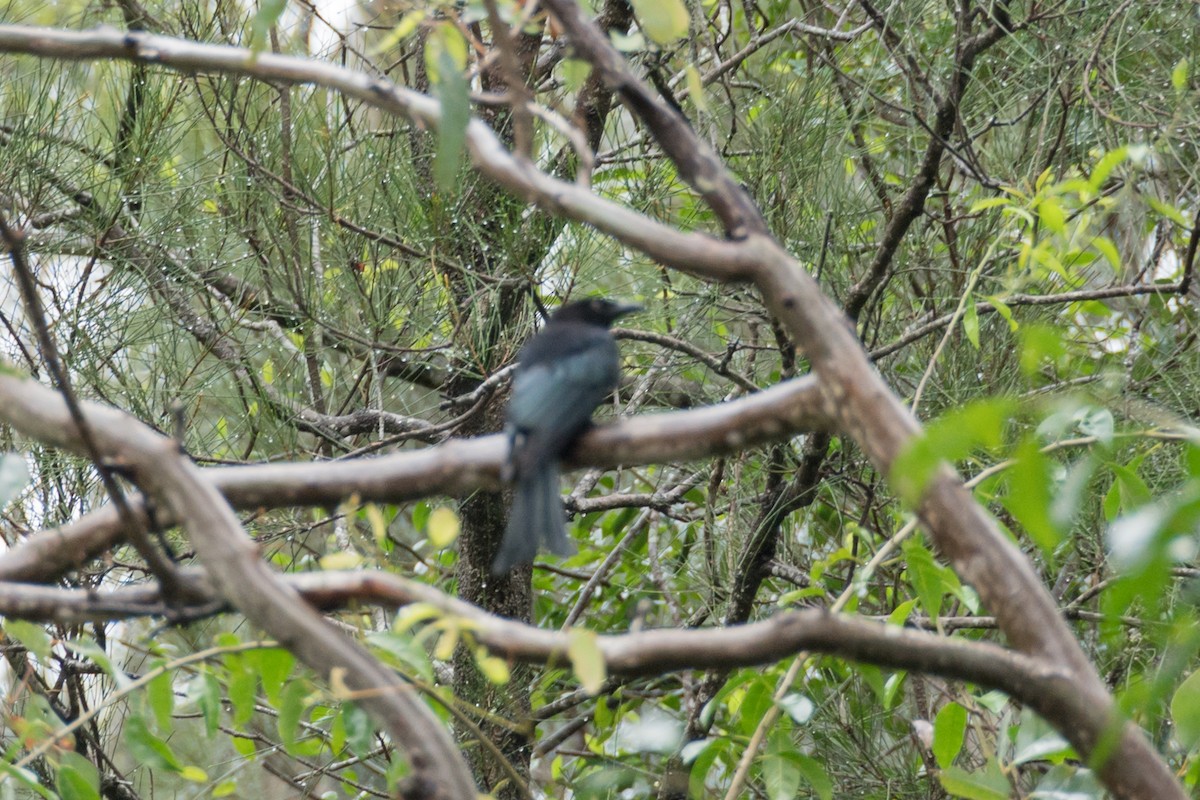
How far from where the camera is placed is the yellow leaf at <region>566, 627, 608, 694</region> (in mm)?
1032

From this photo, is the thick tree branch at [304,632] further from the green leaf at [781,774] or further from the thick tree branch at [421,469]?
the green leaf at [781,774]

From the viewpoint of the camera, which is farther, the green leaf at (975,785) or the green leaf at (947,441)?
the green leaf at (975,785)

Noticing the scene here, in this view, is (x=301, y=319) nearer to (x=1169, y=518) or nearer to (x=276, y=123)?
(x=276, y=123)

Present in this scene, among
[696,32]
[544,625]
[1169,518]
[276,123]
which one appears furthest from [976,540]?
[544,625]

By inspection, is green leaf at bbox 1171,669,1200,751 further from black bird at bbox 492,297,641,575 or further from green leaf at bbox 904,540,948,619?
black bird at bbox 492,297,641,575

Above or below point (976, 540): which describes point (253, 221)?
above

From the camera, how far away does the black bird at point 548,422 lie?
1706 mm

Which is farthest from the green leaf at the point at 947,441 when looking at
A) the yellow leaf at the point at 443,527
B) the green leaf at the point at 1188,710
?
the green leaf at the point at 1188,710

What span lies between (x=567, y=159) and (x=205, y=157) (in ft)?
3.14

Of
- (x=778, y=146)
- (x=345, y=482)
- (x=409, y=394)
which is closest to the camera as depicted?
(x=345, y=482)

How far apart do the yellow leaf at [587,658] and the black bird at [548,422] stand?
40 cm

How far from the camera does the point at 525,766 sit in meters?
3.11

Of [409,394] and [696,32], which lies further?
[409,394]

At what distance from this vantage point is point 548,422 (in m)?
1.81
